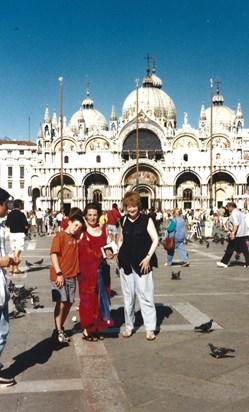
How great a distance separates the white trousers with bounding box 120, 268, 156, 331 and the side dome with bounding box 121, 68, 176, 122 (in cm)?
6229

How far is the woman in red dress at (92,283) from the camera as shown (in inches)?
241

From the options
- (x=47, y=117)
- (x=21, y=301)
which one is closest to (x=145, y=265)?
(x=21, y=301)

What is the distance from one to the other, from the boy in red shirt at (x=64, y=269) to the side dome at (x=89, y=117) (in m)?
67.7

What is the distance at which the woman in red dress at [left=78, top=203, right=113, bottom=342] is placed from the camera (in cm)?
612

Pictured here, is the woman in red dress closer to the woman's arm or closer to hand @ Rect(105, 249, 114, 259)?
hand @ Rect(105, 249, 114, 259)

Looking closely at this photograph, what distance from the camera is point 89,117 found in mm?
75750

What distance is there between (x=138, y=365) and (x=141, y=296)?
1280 mm

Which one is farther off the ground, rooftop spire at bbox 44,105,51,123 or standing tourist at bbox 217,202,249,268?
rooftop spire at bbox 44,105,51,123

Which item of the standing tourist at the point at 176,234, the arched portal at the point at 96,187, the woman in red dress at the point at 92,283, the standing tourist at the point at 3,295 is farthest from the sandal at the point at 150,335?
the arched portal at the point at 96,187

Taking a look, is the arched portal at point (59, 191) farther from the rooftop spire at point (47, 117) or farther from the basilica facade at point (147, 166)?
the rooftop spire at point (47, 117)

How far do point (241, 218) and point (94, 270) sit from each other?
675cm

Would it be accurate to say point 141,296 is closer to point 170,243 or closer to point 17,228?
point 17,228

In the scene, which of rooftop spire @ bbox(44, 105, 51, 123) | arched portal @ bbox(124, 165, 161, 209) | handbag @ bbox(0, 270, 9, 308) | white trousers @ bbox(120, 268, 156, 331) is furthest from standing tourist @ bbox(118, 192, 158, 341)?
rooftop spire @ bbox(44, 105, 51, 123)

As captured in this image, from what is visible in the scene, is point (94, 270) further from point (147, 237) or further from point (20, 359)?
point (20, 359)
